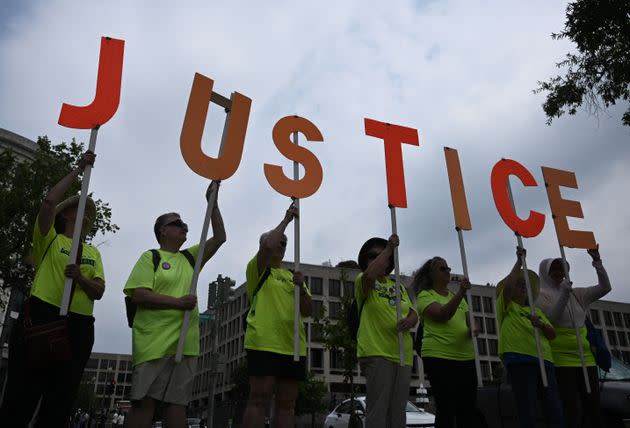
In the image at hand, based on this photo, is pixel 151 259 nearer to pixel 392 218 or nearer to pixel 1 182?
pixel 392 218

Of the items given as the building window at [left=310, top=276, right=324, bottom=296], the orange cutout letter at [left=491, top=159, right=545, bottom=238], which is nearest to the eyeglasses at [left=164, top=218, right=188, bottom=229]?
the orange cutout letter at [left=491, top=159, right=545, bottom=238]

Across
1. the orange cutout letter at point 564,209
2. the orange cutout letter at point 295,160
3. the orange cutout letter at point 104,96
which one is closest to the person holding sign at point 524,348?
the orange cutout letter at point 564,209

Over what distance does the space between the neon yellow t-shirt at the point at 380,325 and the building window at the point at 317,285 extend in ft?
185

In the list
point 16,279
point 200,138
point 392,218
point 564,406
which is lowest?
point 564,406

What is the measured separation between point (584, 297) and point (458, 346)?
233 cm

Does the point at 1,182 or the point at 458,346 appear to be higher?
the point at 1,182

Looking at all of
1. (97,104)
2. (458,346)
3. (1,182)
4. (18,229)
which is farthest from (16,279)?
(458,346)

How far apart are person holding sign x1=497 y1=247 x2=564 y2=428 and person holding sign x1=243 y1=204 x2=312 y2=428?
7.27ft

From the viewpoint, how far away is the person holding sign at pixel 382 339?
444 centimetres

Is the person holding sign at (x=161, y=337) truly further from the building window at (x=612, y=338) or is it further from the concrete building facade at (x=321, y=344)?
the building window at (x=612, y=338)

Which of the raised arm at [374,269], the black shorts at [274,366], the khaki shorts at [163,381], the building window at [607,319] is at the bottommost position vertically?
the khaki shorts at [163,381]

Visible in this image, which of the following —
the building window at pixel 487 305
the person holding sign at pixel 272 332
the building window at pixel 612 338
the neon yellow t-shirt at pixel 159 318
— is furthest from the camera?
the building window at pixel 612 338

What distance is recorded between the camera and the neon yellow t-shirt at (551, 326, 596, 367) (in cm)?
571

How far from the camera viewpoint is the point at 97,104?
467 centimetres
